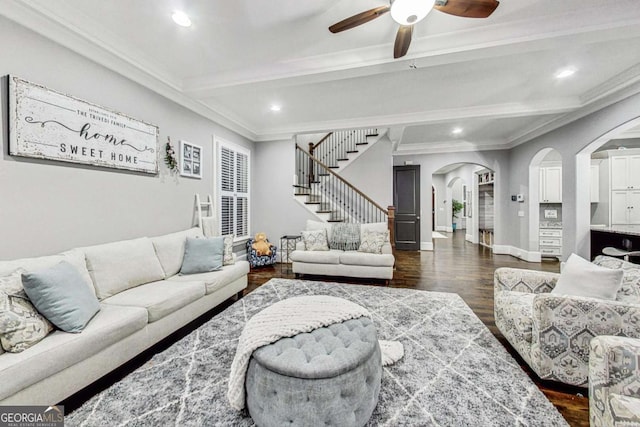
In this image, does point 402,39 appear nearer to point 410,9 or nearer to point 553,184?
point 410,9

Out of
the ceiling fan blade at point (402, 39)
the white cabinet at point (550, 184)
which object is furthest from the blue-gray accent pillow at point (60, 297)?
the white cabinet at point (550, 184)

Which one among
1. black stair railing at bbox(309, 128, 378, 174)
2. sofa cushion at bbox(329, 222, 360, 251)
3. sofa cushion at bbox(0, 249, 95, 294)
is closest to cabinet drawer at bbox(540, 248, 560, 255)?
sofa cushion at bbox(329, 222, 360, 251)

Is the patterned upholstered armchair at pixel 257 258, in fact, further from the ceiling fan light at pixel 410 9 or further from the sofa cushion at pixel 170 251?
the ceiling fan light at pixel 410 9

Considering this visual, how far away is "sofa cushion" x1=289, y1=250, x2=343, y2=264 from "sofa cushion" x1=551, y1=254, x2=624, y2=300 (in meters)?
2.76

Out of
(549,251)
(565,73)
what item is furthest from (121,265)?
(549,251)

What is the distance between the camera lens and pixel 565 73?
317 centimetres

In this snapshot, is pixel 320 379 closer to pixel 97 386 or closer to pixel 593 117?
pixel 97 386

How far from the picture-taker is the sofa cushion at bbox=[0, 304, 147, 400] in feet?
4.37

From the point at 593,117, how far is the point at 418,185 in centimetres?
357

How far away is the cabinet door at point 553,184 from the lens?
19.5 feet

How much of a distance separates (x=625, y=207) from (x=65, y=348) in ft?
27.3

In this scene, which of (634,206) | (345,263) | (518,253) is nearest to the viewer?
(345,263)

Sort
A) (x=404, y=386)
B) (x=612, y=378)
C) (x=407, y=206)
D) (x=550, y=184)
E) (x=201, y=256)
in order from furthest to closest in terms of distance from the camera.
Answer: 1. (x=407, y=206)
2. (x=550, y=184)
3. (x=201, y=256)
4. (x=404, y=386)
5. (x=612, y=378)

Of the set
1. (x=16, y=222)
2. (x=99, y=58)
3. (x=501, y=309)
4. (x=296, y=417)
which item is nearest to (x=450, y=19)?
(x=501, y=309)
